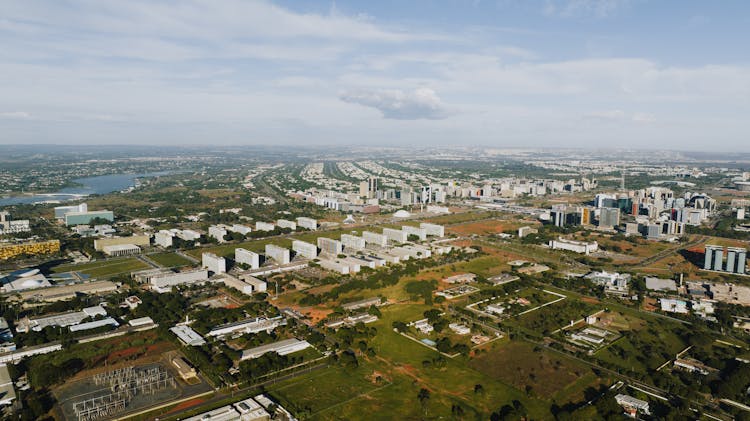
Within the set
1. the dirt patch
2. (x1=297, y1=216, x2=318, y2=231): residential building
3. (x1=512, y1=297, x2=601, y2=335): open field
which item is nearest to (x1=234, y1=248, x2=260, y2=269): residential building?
(x1=297, y1=216, x2=318, y2=231): residential building

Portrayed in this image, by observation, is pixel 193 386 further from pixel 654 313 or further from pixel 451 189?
pixel 451 189

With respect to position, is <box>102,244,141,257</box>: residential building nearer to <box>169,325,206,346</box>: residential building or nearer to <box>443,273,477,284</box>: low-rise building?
<box>169,325,206,346</box>: residential building

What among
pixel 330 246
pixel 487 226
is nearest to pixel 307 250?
pixel 330 246

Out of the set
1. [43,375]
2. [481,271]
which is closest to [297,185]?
[481,271]

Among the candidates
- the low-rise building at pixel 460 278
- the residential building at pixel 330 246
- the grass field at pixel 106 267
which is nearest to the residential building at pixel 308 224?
the residential building at pixel 330 246

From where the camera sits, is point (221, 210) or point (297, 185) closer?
point (221, 210)

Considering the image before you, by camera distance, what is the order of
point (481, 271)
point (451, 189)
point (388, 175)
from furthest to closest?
point (388, 175) → point (451, 189) → point (481, 271)

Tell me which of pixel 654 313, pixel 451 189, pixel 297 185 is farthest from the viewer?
pixel 297 185

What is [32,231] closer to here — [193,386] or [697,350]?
[193,386]
